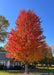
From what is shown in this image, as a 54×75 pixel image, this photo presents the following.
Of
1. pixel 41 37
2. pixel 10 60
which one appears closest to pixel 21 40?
pixel 41 37

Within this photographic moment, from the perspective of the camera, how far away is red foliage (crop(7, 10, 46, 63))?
48.6 feet

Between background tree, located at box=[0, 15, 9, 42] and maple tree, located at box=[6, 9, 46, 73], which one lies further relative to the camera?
background tree, located at box=[0, 15, 9, 42]

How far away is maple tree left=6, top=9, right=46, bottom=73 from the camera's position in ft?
48.6

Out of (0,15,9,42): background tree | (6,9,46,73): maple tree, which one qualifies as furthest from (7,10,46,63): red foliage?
(0,15,9,42): background tree

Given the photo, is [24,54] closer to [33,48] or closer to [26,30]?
[33,48]

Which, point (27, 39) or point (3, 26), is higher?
point (3, 26)

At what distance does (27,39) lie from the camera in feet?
49.6

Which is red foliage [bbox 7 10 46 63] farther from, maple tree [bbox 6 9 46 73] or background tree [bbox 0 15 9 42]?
background tree [bbox 0 15 9 42]

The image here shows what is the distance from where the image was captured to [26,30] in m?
15.4

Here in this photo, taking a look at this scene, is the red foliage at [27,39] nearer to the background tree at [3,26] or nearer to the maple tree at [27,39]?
the maple tree at [27,39]

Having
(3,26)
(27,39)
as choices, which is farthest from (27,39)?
(3,26)

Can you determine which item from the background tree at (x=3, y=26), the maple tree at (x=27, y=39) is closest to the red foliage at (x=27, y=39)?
the maple tree at (x=27, y=39)

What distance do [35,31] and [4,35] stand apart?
10052 mm

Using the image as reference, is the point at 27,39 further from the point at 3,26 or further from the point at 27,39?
the point at 3,26
